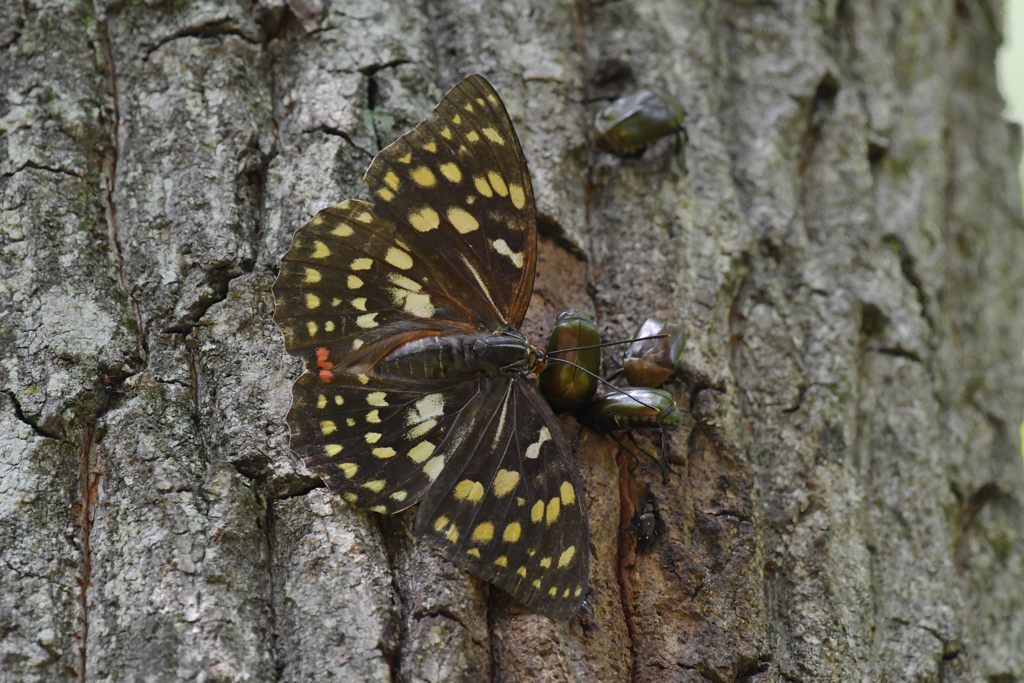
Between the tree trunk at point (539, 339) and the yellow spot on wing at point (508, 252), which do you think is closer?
the tree trunk at point (539, 339)

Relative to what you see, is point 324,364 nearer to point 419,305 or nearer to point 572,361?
point 419,305

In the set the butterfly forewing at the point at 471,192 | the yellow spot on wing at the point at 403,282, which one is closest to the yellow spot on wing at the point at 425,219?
the butterfly forewing at the point at 471,192

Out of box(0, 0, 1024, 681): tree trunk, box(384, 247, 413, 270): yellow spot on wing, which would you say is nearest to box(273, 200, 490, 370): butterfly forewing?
box(384, 247, 413, 270): yellow spot on wing

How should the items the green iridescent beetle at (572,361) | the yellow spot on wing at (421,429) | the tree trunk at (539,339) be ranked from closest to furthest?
the tree trunk at (539,339) → the yellow spot on wing at (421,429) → the green iridescent beetle at (572,361)

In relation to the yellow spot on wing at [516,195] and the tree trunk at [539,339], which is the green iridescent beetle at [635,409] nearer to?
the tree trunk at [539,339]

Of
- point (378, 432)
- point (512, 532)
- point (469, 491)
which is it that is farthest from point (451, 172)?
point (512, 532)

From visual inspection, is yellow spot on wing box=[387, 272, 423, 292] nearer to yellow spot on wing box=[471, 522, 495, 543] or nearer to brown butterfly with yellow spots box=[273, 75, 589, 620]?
brown butterfly with yellow spots box=[273, 75, 589, 620]

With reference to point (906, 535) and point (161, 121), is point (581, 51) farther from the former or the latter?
point (906, 535)
